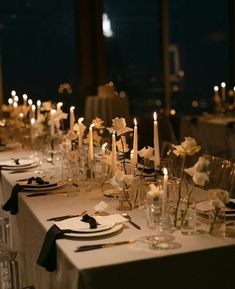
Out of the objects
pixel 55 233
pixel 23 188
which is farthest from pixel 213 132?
pixel 55 233

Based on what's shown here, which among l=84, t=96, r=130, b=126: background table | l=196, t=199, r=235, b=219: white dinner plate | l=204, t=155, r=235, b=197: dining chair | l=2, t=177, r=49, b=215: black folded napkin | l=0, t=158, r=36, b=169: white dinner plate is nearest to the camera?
l=196, t=199, r=235, b=219: white dinner plate

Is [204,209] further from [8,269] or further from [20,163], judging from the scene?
[20,163]

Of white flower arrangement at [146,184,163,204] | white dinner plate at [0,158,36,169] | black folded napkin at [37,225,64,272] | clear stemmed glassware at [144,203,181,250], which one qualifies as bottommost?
black folded napkin at [37,225,64,272]

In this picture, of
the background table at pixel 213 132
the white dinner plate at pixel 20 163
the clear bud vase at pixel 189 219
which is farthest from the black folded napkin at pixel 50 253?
the background table at pixel 213 132

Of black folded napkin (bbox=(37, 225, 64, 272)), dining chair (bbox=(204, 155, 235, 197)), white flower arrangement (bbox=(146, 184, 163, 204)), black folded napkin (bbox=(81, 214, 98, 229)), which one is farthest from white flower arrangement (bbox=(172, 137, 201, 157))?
dining chair (bbox=(204, 155, 235, 197))

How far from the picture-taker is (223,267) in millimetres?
2061

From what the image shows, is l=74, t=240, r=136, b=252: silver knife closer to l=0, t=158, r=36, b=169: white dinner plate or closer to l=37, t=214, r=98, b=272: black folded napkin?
l=37, t=214, r=98, b=272: black folded napkin

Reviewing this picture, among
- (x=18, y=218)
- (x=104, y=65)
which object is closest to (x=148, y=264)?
(x=18, y=218)

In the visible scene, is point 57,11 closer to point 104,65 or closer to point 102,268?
point 104,65

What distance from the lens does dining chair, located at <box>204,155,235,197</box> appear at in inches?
128

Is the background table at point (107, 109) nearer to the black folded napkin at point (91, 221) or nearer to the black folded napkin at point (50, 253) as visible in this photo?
the black folded napkin at point (91, 221)

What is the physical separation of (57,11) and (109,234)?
6099 millimetres

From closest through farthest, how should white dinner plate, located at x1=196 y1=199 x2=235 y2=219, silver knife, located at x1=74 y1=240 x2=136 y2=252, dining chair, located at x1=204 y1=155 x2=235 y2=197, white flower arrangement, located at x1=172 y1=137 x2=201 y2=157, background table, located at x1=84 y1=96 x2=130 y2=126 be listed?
silver knife, located at x1=74 y1=240 x2=136 y2=252 → white flower arrangement, located at x1=172 y1=137 x2=201 y2=157 → white dinner plate, located at x1=196 y1=199 x2=235 y2=219 → dining chair, located at x1=204 y1=155 x2=235 y2=197 → background table, located at x1=84 y1=96 x2=130 y2=126

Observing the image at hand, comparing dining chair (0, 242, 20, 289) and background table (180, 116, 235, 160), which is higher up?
background table (180, 116, 235, 160)
